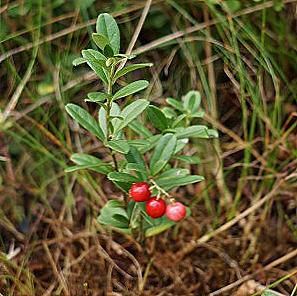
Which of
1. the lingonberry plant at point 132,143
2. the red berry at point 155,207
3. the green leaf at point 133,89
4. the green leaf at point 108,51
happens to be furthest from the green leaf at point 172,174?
the green leaf at point 108,51

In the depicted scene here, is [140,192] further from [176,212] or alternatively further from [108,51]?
[108,51]

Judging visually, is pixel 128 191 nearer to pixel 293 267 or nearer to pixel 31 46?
pixel 293 267

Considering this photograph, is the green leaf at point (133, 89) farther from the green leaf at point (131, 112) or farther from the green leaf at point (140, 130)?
the green leaf at point (140, 130)

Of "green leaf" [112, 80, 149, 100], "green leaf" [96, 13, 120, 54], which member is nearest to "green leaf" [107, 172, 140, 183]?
"green leaf" [112, 80, 149, 100]

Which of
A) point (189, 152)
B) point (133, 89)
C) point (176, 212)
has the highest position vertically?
point (133, 89)

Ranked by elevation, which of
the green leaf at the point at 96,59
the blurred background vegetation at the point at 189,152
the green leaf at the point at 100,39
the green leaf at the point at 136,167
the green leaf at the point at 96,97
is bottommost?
the blurred background vegetation at the point at 189,152

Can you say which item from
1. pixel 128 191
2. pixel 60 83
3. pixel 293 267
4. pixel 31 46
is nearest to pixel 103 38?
pixel 128 191

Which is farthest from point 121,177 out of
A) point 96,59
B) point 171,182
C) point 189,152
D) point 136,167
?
point 189,152
